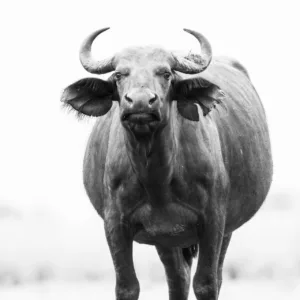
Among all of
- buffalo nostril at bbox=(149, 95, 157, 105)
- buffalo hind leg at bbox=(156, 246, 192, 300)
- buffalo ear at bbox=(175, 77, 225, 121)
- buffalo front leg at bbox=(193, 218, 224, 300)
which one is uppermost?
buffalo ear at bbox=(175, 77, 225, 121)

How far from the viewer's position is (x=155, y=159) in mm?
Answer: 18906

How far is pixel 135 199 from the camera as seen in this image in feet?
63.1

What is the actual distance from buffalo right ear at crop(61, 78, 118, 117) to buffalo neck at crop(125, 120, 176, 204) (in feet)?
1.62

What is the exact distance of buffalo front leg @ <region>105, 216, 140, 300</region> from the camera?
1945cm

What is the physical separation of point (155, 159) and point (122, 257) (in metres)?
1.20

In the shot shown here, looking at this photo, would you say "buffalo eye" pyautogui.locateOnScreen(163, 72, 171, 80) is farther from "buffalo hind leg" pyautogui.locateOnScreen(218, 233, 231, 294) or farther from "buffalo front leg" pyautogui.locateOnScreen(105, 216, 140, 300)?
"buffalo hind leg" pyautogui.locateOnScreen(218, 233, 231, 294)

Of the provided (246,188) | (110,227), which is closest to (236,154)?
(246,188)

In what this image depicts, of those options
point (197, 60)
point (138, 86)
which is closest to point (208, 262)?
point (197, 60)

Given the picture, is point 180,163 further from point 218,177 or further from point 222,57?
point 222,57

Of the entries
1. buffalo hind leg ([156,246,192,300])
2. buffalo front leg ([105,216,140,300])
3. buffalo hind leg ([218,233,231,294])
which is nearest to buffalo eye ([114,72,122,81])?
buffalo front leg ([105,216,140,300])

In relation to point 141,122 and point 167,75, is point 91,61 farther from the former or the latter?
point 141,122

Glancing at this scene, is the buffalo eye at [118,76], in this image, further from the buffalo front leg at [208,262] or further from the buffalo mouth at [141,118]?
the buffalo front leg at [208,262]

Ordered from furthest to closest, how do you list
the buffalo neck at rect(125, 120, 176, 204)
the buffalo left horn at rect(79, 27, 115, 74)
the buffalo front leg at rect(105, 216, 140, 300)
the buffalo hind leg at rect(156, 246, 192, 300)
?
the buffalo hind leg at rect(156, 246, 192, 300)
the buffalo front leg at rect(105, 216, 140, 300)
the buffalo left horn at rect(79, 27, 115, 74)
the buffalo neck at rect(125, 120, 176, 204)

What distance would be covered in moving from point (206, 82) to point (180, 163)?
88cm
